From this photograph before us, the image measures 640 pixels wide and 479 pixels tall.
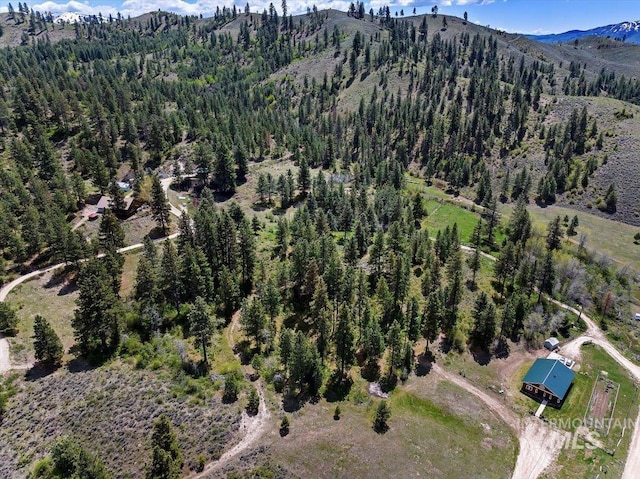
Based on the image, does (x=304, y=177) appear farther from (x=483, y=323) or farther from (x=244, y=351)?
(x=483, y=323)

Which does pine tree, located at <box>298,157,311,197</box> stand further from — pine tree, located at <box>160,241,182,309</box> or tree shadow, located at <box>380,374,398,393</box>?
tree shadow, located at <box>380,374,398,393</box>

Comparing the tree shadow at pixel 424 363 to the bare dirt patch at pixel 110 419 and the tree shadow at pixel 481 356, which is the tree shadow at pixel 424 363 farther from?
the bare dirt patch at pixel 110 419

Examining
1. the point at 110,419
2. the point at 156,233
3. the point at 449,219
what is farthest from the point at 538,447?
the point at 449,219

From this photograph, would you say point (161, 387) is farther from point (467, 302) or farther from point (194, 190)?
point (194, 190)

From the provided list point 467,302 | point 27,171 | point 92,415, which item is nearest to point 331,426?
point 92,415

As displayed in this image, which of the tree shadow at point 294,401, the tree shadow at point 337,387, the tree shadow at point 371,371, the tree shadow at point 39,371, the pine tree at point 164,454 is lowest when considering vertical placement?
the tree shadow at point 371,371

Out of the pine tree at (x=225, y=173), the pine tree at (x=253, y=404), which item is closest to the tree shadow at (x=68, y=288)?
the pine tree at (x=253, y=404)
